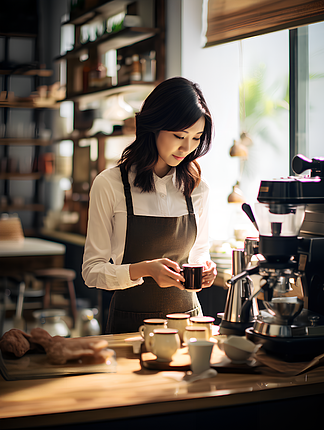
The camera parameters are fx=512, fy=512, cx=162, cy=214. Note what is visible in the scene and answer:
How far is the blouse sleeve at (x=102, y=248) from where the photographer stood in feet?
5.78

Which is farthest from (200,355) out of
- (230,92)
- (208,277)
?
(230,92)

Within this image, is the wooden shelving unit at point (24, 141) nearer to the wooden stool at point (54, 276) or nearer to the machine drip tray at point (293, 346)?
the wooden stool at point (54, 276)

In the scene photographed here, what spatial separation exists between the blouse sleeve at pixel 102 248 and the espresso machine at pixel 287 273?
0.47 m

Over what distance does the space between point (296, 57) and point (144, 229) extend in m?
1.83

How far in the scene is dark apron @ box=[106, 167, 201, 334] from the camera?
193cm

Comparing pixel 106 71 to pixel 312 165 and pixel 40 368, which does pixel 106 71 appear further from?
pixel 40 368

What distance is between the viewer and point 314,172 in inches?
62.2

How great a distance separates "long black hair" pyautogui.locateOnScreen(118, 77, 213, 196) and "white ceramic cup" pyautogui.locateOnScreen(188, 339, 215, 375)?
0.85m

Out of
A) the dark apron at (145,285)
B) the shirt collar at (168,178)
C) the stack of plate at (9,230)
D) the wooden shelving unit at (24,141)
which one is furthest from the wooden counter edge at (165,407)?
the wooden shelving unit at (24,141)

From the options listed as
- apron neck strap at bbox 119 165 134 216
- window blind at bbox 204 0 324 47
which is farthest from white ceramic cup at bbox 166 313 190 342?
window blind at bbox 204 0 324 47

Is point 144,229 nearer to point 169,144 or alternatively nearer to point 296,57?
point 169,144

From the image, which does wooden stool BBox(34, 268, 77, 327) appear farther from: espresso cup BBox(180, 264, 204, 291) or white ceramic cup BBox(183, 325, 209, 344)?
white ceramic cup BBox(183, 325, 209, 344)

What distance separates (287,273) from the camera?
143 cm

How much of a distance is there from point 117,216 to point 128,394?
0.91 m
